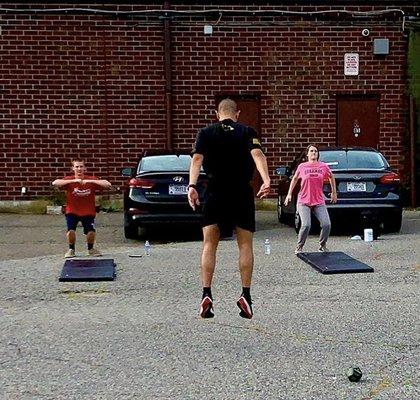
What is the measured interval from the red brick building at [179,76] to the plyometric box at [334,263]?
8.34 m

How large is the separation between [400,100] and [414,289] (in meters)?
11.4

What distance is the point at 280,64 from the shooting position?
1955 cm

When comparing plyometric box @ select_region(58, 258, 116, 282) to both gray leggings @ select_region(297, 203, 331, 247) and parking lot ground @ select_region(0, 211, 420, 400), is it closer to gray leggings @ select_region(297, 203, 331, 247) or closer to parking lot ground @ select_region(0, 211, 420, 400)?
parking lot ground @ select_region(0, 211, 420, 400)


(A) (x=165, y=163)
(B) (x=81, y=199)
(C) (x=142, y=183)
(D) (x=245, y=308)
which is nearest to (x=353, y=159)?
(A) (x=165, y=163)

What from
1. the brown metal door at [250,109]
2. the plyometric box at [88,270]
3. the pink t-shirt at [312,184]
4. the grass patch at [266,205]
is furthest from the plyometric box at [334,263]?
the brown metal door at [250,109]

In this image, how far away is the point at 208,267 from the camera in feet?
24.1

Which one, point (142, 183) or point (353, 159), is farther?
point (353, 159)

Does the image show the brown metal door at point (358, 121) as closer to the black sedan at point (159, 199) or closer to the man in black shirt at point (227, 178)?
the black sedan at point (159, 199)

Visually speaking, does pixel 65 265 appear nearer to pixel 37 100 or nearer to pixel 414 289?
pixel 414 289

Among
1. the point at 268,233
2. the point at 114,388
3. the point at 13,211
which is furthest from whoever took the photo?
the point at 13,211

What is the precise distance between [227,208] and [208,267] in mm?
526

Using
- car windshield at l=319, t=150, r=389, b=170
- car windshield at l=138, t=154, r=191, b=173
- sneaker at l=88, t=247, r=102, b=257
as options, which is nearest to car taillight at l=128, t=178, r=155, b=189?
car windshield at l=138, t=154, r=191, b=173

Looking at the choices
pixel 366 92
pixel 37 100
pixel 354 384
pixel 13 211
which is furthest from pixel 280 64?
pixel 354 384

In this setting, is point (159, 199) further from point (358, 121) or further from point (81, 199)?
point (358, 121)
